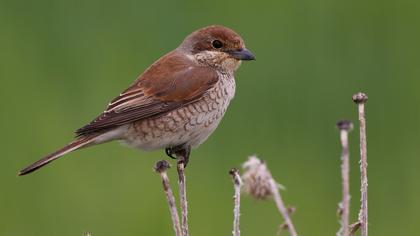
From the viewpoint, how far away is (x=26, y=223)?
15.2 feet

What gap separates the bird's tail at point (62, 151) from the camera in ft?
12.7

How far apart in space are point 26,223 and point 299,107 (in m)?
1.64

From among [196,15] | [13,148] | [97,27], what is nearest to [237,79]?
[196,15]

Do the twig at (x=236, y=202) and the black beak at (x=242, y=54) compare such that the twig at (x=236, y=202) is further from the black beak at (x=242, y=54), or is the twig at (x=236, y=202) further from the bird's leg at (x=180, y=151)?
the black beak at (x=242, y=54)

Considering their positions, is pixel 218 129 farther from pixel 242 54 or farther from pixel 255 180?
pixel 255 180

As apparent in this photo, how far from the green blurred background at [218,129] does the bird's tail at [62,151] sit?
649mm

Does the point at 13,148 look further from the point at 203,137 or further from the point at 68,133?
the point at 203,137

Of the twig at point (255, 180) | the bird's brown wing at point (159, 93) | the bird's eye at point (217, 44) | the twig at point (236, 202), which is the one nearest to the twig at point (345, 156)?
the twig at point (236, 202)

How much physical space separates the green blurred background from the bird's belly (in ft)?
1.86

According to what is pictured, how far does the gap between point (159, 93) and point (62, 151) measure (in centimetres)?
62

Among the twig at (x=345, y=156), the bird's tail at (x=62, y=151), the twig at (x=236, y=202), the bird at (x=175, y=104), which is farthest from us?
the bird at (x=175, y=104)

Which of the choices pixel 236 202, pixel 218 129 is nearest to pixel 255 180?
pixel 236 202

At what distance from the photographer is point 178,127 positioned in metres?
4.29

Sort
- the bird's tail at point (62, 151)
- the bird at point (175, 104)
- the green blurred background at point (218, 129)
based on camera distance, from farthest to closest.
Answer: the green blurred background at point (218, 129), the bird at point (175, 104), the bird's tail at point (62, 151)
